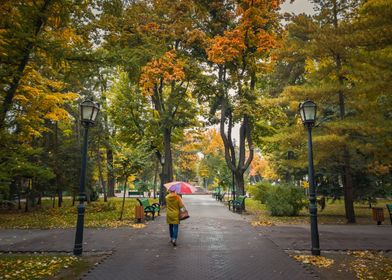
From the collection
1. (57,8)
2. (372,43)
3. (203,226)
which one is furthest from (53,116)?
(372,43)

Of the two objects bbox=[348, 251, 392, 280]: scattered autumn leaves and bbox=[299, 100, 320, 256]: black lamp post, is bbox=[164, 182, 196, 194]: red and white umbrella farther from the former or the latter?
bbox=[348, 251, 392, 280]: scattered autumn leaves

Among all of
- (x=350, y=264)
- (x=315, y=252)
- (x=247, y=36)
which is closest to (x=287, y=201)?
(x=315, y=252)

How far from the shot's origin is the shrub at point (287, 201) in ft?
58.3

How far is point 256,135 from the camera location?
1012 inches

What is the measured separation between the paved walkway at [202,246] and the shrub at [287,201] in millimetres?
4313

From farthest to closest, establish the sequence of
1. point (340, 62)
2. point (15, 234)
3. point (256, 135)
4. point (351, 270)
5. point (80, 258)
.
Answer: point (256, 135) → point (340, 62) → point (15, 234) → point (80, 258) → point (351, 270)

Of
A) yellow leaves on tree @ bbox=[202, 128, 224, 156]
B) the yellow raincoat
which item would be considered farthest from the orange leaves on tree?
yellow leaves on tree @ bbox=[202, 128, 224, 156]

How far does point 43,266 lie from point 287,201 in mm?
14074

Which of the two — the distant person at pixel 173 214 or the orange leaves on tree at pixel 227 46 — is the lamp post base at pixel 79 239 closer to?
the distant person at pixel 173 214

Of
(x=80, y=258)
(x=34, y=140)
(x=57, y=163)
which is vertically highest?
(x=34, y=140)

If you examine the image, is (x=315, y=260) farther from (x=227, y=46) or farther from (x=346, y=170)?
(x=227, y=46)

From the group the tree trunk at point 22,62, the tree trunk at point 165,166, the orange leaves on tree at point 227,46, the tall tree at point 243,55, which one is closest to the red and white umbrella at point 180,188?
the tree trunk at point 22,62

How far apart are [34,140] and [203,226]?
16297 millimetres

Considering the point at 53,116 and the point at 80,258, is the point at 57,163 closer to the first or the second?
the point at 53,116
